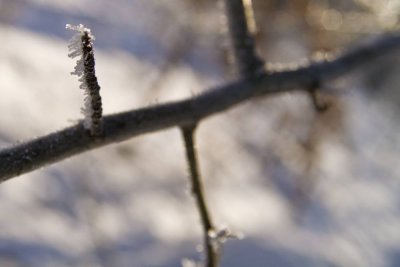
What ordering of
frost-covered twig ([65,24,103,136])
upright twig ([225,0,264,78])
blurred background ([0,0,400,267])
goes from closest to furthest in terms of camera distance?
frost-covered twig ([65,24,103,136]), upright twig ([225,0,264,78]), blurred background ([0,0,400,267])

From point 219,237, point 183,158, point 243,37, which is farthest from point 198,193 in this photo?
point 183,158

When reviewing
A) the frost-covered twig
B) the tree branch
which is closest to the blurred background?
the tree branch

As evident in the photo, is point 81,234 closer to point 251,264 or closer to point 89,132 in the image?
point 251,264

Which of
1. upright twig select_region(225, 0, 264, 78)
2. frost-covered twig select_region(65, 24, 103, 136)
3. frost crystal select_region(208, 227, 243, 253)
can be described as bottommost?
frost crystal select_region(208, 227, 243, 253)

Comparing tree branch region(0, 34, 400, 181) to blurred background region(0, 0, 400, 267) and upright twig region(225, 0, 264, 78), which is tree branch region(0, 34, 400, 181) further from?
blurred background region(0, 0, 400, 267)

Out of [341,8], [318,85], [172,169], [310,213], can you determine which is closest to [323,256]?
[310,213]

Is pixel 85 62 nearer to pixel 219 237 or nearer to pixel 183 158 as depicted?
pixel 219 237

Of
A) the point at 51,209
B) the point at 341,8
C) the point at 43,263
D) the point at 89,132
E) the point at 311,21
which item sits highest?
the point at 341,8
